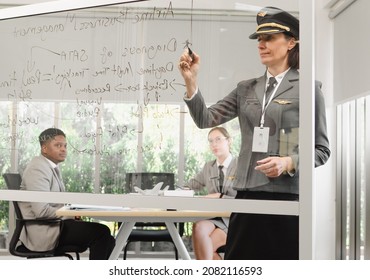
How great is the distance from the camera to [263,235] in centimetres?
223

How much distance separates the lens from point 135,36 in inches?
92.4

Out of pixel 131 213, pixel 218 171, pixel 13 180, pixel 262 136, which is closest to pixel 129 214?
pixel 131 213

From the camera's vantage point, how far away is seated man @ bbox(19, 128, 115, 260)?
8.23ft

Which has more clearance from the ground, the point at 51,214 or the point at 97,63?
the point at 97,63

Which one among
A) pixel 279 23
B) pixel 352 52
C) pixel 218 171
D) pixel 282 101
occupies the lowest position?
pixel 218 171

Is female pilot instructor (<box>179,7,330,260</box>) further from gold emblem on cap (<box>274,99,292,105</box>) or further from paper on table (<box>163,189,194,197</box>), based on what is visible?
paper on table (<box>163,189,194,197</box>)

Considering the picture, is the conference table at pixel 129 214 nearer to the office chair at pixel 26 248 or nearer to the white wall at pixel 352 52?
the office chair at pixel 26 248

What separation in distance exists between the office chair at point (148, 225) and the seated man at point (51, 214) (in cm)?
33

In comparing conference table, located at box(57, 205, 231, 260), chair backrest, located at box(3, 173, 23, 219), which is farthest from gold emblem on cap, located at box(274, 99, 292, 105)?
chair backrest, located at box(3, 173, 23, 219)

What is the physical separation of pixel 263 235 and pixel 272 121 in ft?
1.78

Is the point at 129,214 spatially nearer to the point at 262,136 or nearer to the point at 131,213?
the point at 131,213

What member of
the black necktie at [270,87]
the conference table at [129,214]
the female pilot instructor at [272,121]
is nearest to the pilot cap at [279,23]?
the female pilot instructor at [272,121]

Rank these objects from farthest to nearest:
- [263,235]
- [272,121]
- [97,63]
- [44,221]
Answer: [44,221] < [97,63] < [263,235] < [272,121]

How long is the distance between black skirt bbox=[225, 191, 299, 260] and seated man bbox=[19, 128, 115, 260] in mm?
915
